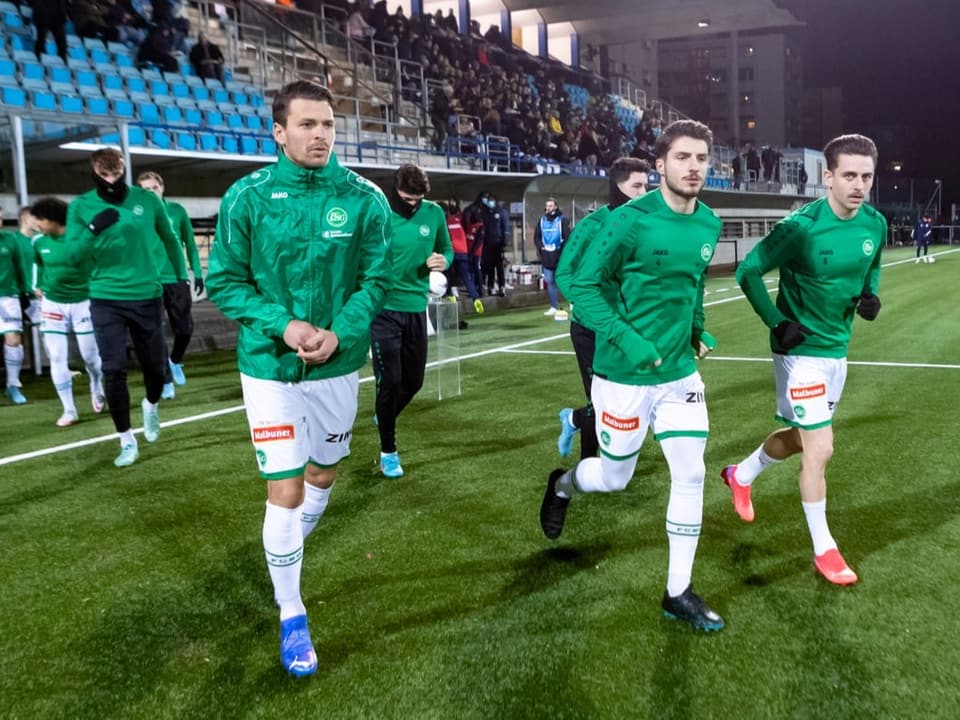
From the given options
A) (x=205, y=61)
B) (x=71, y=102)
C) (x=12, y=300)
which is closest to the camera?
(x=12, y=300)

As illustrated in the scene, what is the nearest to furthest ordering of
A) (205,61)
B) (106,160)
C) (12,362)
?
(106,160) → (12,362) → (205,61)

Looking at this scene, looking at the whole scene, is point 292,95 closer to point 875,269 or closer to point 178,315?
point 875,269

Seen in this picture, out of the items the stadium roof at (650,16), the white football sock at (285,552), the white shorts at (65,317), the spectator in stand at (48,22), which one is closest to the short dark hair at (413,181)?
the white football sock at (285,552)

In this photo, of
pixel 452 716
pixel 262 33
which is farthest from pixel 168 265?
pixel 262 33

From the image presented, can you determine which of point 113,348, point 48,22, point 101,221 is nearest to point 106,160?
point 101,221

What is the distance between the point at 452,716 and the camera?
270 centimetres

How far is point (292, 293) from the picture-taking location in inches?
118

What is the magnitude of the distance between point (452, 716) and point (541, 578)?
1.18 m

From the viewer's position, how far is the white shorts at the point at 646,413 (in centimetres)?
326

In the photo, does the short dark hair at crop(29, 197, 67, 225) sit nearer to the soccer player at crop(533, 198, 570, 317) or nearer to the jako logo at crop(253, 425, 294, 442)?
the jako logo at crop(253, 425, 294, 442)

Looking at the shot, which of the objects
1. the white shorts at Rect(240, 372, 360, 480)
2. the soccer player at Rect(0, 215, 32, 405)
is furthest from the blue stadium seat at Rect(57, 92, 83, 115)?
the white shorts at Rect(240, 372, 360, 480)

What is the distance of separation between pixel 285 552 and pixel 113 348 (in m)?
3.24

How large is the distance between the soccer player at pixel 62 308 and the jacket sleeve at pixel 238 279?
4.55 metres

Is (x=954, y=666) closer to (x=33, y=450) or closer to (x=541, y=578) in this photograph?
(x=541, y=578)
